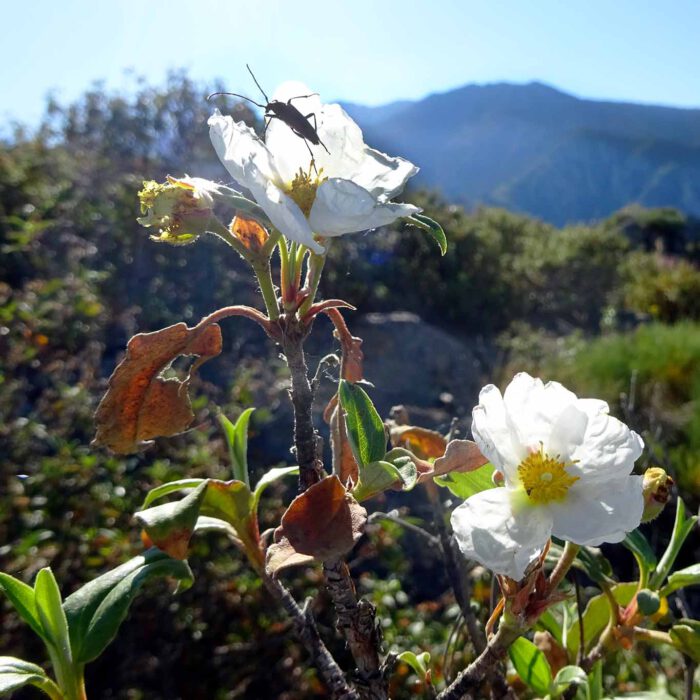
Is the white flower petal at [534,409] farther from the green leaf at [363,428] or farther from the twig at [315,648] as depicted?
the twig at [315,648]

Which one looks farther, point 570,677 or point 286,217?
point 570,677

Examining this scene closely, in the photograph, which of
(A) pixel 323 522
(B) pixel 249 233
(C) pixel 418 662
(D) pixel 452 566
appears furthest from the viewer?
(D) pixel 452 566

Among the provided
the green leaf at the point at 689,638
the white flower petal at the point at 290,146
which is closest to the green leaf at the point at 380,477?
the white flower petal at the point at 290,146

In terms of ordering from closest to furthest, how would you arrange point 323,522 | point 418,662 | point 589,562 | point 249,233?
1. point 323,522
2. point 249,233
3. point 418,662
4. point 589,562

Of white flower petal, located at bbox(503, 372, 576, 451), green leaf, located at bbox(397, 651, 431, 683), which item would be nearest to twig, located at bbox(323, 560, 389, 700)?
green leaf, located at bbox(397, 651, 431, 683)

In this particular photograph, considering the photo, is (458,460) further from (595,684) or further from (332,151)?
(595,684)

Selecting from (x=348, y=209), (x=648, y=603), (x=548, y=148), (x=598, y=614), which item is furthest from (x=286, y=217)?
(x=548, y=148)
